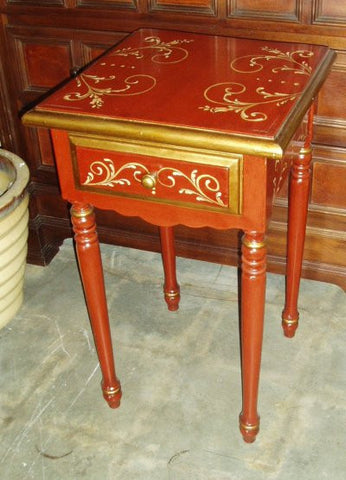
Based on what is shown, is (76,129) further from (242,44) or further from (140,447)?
(140,447)

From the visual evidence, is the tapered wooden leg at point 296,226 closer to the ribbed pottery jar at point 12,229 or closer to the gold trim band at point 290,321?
the gold trim band at point 290,321

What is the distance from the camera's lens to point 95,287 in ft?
4.77

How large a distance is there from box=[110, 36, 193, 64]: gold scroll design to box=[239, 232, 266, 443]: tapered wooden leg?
46 centimetres

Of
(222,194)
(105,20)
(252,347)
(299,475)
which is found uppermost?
(105,20)

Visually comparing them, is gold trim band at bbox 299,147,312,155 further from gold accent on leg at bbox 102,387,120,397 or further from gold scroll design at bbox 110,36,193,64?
gold accent on leg at bbox 102,387,120,397

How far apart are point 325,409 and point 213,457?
305 millimetres

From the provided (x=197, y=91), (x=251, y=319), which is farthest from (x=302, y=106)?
(x=251, y=319)

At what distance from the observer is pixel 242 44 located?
1504 mm

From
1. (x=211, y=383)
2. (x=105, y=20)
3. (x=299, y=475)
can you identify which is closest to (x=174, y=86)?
(x=105, y=20)

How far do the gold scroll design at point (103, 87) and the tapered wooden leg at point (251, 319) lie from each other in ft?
1.19

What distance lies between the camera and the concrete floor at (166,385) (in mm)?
1514

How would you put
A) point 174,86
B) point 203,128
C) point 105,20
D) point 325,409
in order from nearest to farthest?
point 203,128 → point 174,86 → point 325,409 → point 105,20

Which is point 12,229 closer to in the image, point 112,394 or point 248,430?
point 112,394

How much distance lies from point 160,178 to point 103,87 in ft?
0.79
